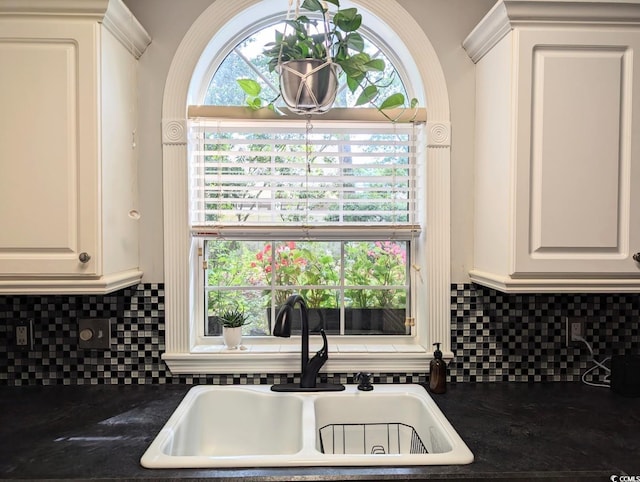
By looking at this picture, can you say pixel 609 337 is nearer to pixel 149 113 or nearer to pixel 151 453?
pixel 151 453

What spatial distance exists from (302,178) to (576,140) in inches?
37.7

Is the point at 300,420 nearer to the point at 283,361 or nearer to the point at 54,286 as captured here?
the point at 283,361

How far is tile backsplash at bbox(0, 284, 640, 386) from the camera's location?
5.91 ft

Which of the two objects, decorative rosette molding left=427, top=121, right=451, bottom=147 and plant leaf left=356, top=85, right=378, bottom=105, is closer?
plant leaf left=356, top=85, right=378, bottom=105

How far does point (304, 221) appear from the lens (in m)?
1.94

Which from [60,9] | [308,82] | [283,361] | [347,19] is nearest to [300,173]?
[308,82]

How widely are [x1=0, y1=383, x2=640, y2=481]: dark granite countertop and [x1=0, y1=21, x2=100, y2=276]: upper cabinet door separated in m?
0.47

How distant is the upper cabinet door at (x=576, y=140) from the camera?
150 cm

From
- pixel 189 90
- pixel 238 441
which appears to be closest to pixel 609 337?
pixel 238 441

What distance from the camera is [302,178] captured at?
192 centimetres

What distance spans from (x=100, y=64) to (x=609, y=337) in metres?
2.02

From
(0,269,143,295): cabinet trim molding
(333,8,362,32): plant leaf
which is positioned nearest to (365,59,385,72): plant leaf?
(333,8,362,32): plant leaf

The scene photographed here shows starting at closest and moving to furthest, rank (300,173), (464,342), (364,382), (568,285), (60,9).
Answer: (60,9), (568,285), (364,382), (464,342), (300,173)

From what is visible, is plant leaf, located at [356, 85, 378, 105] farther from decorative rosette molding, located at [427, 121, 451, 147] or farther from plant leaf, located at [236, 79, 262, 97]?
plant leaf, located at [236, 79, 262, 97]
